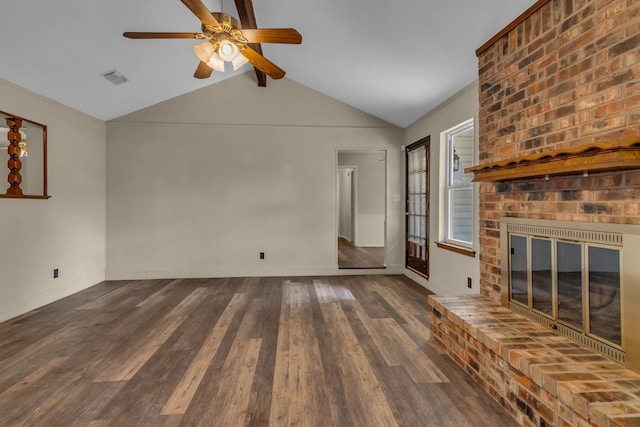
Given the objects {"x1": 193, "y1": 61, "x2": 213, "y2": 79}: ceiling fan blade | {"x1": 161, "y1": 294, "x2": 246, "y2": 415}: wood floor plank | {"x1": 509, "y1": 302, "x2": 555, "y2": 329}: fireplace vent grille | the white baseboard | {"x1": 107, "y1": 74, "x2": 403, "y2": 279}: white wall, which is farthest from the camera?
{"x1": 107, "y1": 74, "x2": 403, "y2": 279}: white wall

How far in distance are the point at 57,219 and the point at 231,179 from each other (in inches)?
88.7

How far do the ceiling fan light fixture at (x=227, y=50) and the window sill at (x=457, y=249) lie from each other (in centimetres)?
285

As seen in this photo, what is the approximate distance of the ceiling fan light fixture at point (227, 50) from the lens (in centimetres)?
246

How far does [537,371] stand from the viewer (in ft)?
5.20

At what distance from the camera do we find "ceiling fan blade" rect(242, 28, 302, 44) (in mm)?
2361

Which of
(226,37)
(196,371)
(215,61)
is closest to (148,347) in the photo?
(196,371)

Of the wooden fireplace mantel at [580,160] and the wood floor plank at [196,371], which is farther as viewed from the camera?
the wood floor plank at [196,371]

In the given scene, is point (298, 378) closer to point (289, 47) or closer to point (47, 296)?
point (47, 296)

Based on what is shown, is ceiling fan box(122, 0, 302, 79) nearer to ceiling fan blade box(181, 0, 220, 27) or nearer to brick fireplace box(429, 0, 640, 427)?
ceiling fan blade box(181, 0, 220, 27)

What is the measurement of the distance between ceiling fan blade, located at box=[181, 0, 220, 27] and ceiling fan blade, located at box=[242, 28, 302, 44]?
0.22 metres

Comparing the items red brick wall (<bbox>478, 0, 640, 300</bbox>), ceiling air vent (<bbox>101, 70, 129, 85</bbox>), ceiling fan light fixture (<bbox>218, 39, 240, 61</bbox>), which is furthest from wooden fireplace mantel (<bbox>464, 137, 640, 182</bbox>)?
ceiling air vent (<bbox>101, 70, 129, 85</bbox>)

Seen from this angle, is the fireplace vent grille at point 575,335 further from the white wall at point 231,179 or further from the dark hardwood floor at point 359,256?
the dark hardwood floor at point 359,256

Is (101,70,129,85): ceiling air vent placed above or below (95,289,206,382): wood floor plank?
above

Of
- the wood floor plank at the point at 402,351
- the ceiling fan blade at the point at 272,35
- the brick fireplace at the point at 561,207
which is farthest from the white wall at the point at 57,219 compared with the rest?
the brick fireplace at the point at 561,207
